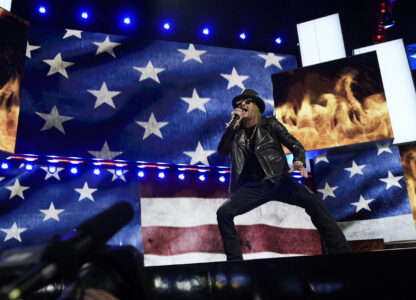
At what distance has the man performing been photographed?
12.3 feet

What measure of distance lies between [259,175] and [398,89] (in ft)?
13.8

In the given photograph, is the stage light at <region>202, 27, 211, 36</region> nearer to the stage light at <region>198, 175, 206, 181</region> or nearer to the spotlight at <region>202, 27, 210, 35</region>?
the spotlight at <region>202, 27, 210, 35</region>

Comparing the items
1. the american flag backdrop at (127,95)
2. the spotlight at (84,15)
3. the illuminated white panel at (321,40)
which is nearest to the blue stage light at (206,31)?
the american flag backdrop at (127,95)

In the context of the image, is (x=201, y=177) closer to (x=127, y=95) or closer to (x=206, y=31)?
(x=127, y=95)

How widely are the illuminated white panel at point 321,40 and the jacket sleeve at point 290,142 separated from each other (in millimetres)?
3415

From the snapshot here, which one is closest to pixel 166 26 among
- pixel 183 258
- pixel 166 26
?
pixel 166 26

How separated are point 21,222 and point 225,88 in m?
3.78

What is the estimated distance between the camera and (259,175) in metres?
4.21

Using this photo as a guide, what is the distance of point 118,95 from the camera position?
18.9ft

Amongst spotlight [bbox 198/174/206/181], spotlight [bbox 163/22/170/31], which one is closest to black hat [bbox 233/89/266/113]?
spotlight [bbox 198/174/206/181]

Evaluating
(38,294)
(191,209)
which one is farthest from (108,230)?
(191,209)

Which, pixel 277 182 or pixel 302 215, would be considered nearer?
pixel 277 182

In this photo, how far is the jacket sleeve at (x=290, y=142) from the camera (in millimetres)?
4174

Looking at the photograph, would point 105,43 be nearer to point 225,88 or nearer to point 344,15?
point 225,88
